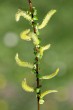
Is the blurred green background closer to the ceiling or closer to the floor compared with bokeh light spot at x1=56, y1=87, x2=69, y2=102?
closer to the ceiling

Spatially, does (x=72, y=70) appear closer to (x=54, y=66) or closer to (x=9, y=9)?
(x=54, y=66)

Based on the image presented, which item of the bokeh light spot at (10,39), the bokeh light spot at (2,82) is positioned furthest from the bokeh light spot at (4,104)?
the bokeh light spot at (10,39)

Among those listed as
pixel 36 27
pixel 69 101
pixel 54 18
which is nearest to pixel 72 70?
pixel 69 101

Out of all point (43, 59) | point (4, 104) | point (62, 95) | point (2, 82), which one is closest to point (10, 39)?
point (43, 59)

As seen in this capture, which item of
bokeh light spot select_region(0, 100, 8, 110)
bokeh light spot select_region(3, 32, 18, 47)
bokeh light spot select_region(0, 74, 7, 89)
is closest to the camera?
bokeh light spot select_region(0, 100, 8, 110)

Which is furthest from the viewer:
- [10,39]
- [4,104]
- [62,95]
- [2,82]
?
[10,39]

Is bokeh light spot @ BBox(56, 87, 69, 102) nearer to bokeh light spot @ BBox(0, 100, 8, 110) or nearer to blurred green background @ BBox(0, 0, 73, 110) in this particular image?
blurred green background @ BBox(0, 0, 73, 110)

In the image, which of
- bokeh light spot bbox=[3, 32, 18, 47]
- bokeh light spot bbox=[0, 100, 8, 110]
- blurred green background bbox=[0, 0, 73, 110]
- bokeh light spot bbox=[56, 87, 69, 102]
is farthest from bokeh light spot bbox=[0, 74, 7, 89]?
bokeh light spot bbox=[3, 32, 18, 47]

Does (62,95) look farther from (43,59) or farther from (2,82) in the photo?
(43,59)

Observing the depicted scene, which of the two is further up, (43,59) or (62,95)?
(43,59)
